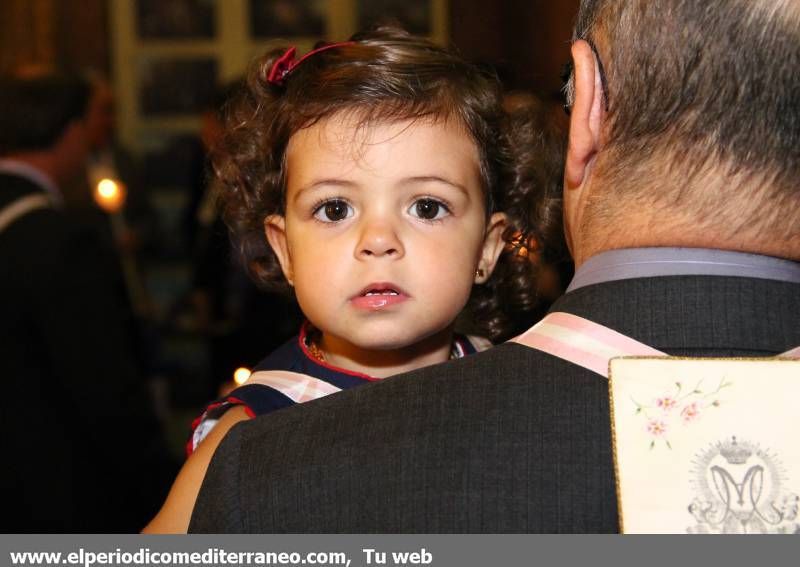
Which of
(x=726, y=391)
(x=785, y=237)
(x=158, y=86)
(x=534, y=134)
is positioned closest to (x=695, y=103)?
(x=785, y=237)

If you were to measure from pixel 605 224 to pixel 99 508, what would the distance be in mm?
2361

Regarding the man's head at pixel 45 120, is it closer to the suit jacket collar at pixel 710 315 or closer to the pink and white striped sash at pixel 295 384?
the pink and white striped sash at pixel 295 384

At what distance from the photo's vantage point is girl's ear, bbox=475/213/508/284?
6.40ft

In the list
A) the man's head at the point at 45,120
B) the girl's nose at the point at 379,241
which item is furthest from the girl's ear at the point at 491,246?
the man's head at the point at 45,120

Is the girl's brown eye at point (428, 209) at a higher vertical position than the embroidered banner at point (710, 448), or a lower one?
higher

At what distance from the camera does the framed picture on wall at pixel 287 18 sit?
7.64 m

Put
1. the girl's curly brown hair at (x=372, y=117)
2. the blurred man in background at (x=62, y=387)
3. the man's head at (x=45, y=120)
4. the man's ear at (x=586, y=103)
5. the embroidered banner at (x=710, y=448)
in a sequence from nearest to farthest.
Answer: the embroidered banner at (x=710, y=448) < the man's ear at (x=586, y=103) < the girl's curly brown hair at (x=372, y=117) < the blurred man in background at (x=62, y=387) < the man's head at (x=45, y=120)

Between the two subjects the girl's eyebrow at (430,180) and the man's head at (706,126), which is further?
the girl's eyebrow at (430,180)

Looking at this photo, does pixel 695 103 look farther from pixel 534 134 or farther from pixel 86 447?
pixel 86 447

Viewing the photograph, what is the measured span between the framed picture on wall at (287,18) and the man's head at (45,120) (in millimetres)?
3781

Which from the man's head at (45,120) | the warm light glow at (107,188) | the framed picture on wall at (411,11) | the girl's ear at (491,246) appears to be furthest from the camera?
the framed picture on wall at (411,11)

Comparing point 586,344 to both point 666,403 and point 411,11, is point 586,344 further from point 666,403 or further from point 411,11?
point 411,11

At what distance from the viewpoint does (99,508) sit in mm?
3279

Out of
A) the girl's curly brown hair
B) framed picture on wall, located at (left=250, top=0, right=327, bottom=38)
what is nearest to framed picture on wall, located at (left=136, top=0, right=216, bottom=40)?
framed picture on wall, located at (left=250, top=0, right=327, bottom=38)
